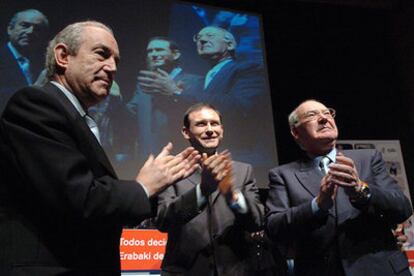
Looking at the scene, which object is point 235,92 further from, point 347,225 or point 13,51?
point 347,225

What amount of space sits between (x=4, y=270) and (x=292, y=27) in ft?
16.6

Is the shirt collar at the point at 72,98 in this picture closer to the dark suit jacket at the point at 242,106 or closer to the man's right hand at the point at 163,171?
the man's right hand at the point at 163,171

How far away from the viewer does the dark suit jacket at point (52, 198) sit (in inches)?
49.5

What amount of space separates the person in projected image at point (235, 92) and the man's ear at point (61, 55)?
274 cm

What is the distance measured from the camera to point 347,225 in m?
2.25

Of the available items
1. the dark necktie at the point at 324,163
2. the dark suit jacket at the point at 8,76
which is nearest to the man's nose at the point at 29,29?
the dark suit jacket at the point at 8,76

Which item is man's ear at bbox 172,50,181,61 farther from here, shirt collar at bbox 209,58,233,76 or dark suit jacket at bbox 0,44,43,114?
dark suit jacket at bbox 0,44,43,114

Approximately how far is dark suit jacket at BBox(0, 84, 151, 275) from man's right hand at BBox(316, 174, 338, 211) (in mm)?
1050

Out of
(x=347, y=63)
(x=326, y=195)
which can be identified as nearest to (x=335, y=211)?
(x=326, y=195)

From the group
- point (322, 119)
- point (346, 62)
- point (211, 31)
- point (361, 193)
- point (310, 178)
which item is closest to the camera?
point (361, 193)

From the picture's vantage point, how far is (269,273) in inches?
98.6

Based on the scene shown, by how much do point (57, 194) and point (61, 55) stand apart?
604mm

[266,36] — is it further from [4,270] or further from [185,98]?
[4,270]

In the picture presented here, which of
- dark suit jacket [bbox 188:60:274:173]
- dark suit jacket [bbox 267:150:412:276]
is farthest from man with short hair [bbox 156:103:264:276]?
dark suit jacket [bbox 188:60:274:173]
